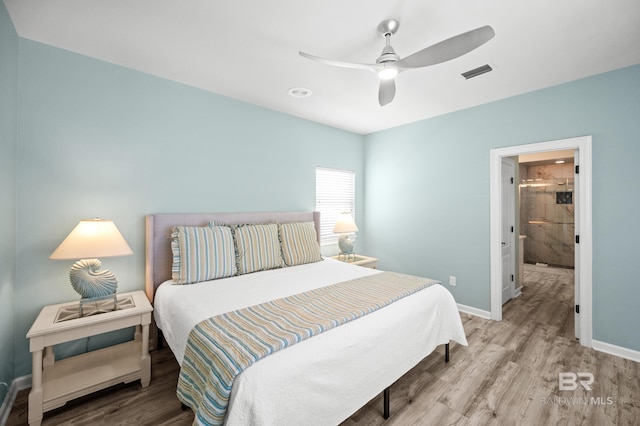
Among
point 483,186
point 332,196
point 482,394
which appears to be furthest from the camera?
point 332,196

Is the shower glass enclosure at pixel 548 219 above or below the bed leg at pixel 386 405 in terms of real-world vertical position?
above

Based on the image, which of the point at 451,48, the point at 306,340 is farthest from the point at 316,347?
the point at 451,48

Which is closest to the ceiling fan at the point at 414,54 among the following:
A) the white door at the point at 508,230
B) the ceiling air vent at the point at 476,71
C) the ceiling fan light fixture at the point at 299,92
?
the ceiling air vent at the point at 476,71

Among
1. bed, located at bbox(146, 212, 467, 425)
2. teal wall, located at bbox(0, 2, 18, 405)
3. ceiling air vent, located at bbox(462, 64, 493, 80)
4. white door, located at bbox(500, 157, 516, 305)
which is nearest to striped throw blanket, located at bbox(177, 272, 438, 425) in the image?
bed, located at bbox(146, 212, 467, 425)

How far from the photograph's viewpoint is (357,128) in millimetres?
4465

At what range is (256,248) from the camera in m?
2.89

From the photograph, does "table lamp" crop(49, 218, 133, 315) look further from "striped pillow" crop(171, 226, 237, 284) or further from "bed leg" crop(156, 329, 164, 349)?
"bed leg" crop(156, 329, 164, 349)

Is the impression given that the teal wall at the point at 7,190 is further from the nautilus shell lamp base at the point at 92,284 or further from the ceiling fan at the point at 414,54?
the ceiling fan at the point at 414,54

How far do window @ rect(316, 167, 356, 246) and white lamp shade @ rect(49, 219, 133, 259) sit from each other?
263cm

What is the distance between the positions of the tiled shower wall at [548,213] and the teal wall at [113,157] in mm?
7001

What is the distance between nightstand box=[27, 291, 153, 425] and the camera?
1.72 metres

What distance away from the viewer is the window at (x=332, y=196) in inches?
168

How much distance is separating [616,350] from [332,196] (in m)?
3.57

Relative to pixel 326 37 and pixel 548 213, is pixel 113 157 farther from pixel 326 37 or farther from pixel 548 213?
pixel 548 213
